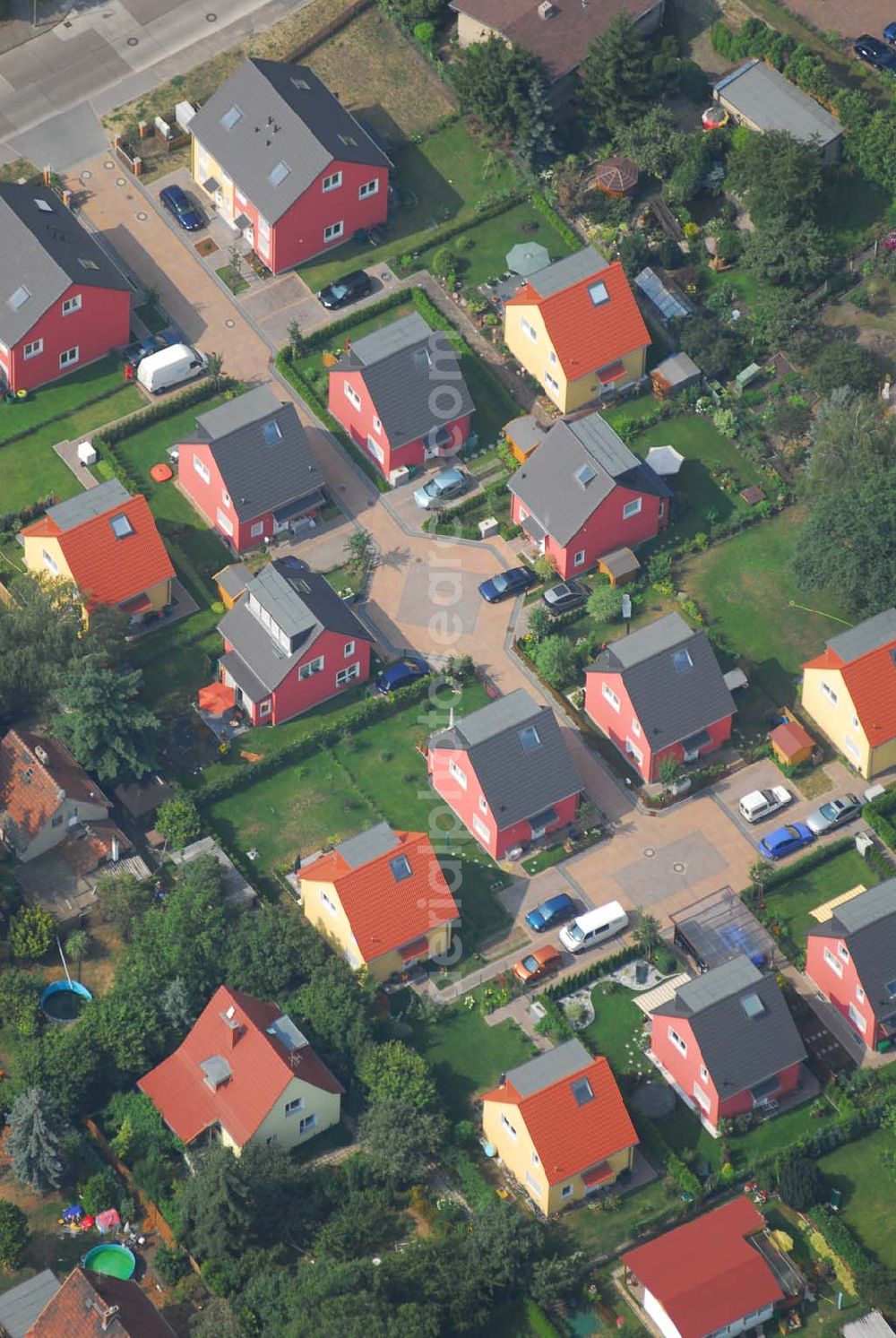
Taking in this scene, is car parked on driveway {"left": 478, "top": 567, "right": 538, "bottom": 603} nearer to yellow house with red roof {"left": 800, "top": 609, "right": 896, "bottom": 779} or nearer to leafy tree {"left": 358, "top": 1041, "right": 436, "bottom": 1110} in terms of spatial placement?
yellow house with red roof {"left": 800, "top": 609, "right": 896, "bottom": 779}

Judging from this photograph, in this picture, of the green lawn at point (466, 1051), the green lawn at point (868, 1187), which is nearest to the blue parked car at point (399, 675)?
the green lawn at point (466, 1051)

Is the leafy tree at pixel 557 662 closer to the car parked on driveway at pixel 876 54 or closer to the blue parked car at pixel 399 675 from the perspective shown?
the blue parked car at pixel 399 675

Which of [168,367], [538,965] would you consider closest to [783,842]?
[538,965]

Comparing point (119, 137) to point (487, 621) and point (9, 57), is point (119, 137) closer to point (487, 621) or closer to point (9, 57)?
point (9, 57)

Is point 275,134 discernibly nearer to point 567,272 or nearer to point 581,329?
point 567,272

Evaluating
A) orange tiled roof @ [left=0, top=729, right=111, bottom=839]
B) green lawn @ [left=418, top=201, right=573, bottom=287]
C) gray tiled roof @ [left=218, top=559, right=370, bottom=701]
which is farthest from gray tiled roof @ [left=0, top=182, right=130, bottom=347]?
orange tiled roof @ [left=0, top=729, right=111, bottom=839]

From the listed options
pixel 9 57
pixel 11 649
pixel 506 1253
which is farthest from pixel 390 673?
pixel 9 57
